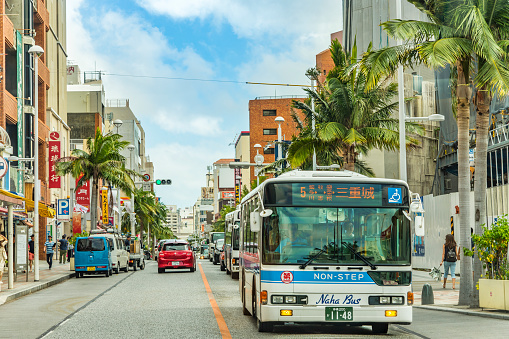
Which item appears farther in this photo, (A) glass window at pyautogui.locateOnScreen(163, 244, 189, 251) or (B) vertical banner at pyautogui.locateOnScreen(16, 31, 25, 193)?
(B) vertical banner at pyautogui.locateOnScreen(16, 31, 25, 193)

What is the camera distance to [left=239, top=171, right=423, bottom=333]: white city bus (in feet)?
38.7

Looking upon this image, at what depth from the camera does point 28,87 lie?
47250 millimetres

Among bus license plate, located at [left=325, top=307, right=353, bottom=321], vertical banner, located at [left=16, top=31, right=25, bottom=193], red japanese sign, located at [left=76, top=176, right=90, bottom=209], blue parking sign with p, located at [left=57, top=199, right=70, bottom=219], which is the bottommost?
bus license plate, located at [left=325, top=307, right=353, bottom=321]

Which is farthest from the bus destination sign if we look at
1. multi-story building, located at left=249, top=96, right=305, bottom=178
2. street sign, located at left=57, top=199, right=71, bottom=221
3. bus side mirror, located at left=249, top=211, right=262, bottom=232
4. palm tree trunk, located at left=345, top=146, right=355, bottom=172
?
multi-story building, located at left=249, top=96, right=305, bottom=178

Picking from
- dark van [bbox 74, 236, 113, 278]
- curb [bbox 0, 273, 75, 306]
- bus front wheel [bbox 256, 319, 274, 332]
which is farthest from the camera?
dark van [bbox 74, 236, 113, 278]

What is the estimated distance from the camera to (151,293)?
915 inches

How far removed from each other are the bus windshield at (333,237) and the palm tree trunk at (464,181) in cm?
585

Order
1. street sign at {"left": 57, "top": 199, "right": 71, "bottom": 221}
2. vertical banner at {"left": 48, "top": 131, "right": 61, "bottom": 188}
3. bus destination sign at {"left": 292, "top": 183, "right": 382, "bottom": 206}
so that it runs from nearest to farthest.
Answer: bus destination sign at {"left": 292, "top": 183, "right": 382, "bottom": 206}
street sign at {"left": 57, "top": 199, "right": 71, "bottom": 221}
vertical banner at {"left": 48, "top": 131, "right": 61, "bottom": 188}

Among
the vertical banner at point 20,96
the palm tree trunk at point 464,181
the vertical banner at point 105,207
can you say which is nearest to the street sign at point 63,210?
the vertical banner at point 20,96

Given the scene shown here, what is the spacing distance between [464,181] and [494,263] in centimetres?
207

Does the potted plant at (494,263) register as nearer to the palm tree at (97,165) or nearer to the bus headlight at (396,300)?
the bus headlight at (396,300)

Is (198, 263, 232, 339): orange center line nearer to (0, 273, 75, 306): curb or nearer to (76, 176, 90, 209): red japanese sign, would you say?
(0, 273, 75, 306): curb

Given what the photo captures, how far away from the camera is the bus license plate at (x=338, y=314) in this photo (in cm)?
1173

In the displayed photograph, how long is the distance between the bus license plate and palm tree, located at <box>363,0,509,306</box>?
658cm
